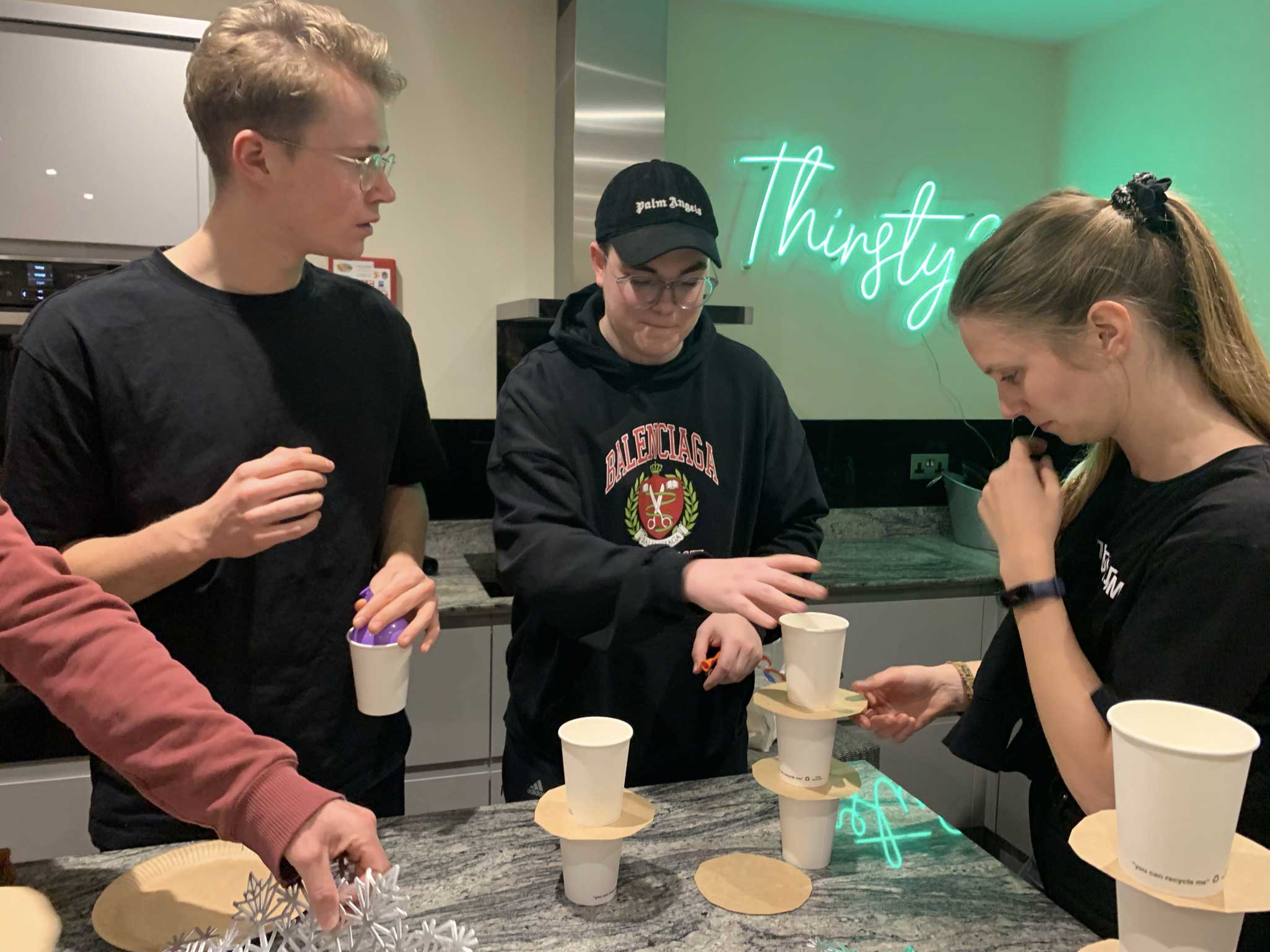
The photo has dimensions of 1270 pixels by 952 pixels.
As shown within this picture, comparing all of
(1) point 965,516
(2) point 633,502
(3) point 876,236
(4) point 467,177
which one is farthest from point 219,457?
(1) point 965,516

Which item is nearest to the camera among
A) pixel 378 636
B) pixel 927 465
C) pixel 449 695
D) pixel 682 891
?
pixel 682 891

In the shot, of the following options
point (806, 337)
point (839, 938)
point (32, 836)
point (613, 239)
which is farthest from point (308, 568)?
point (806, 337)

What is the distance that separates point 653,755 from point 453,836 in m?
0.43

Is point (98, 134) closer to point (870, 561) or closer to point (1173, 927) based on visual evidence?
point (1173, 927)

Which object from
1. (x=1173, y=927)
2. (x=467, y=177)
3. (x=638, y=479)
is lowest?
(x=1173, y=927)

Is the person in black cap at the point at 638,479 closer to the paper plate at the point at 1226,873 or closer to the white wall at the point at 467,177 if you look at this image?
the paper plate at the point at 1226,873

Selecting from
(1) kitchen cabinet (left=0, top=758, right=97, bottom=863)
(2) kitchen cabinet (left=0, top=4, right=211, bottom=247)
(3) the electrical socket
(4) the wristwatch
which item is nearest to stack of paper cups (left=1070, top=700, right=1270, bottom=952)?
(4) the wristwatch

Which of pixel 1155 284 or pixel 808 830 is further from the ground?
pixel 1155 284

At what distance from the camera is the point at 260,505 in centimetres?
110

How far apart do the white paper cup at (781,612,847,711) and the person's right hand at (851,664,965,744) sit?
0.86 ft

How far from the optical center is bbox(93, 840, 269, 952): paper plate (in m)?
0.92

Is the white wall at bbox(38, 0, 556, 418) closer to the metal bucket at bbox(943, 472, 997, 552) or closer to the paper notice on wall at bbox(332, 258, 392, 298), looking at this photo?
the paper notice on wall at bbox(332, 258, 392, 298)

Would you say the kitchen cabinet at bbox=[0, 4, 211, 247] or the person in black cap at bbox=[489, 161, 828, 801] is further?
the kitchen cabinet at bbox=[0, 4, 211, 247]

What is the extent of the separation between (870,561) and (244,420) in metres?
2.33
